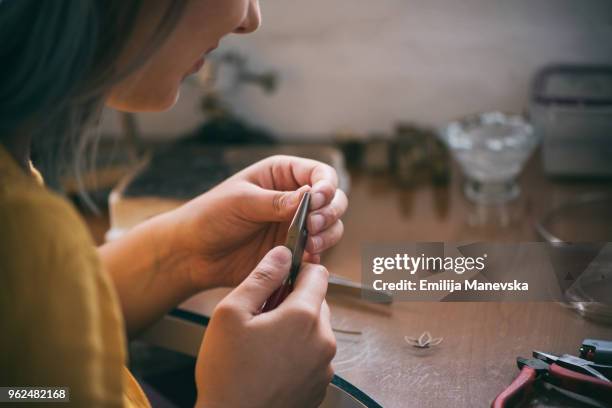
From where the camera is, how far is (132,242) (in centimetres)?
87

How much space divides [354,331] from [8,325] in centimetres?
42

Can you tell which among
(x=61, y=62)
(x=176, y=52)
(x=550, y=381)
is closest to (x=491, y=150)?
(x=550, y=381)

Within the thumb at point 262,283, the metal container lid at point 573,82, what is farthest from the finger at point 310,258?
the metal container lid at point 573,82

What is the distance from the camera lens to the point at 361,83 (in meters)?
1.33

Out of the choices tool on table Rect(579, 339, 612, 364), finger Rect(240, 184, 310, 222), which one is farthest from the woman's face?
tool on table Rect(579, 339, 612, 364)

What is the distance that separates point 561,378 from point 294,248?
0.29 metres

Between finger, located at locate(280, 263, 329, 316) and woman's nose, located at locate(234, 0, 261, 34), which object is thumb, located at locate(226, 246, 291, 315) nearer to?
finger, located at locate(280, 263, 329, 316)

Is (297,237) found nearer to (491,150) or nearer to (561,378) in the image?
(561,378)

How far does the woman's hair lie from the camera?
1.72 ft

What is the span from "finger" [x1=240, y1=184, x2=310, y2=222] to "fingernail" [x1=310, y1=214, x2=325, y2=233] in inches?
1.0

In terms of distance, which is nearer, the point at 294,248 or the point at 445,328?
the point at 294,248

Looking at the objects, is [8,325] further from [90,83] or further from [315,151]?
[315,151]

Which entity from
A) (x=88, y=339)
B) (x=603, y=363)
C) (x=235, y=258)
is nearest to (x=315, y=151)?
(x=235, y=258)

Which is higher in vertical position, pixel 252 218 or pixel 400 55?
pixel 400 55
